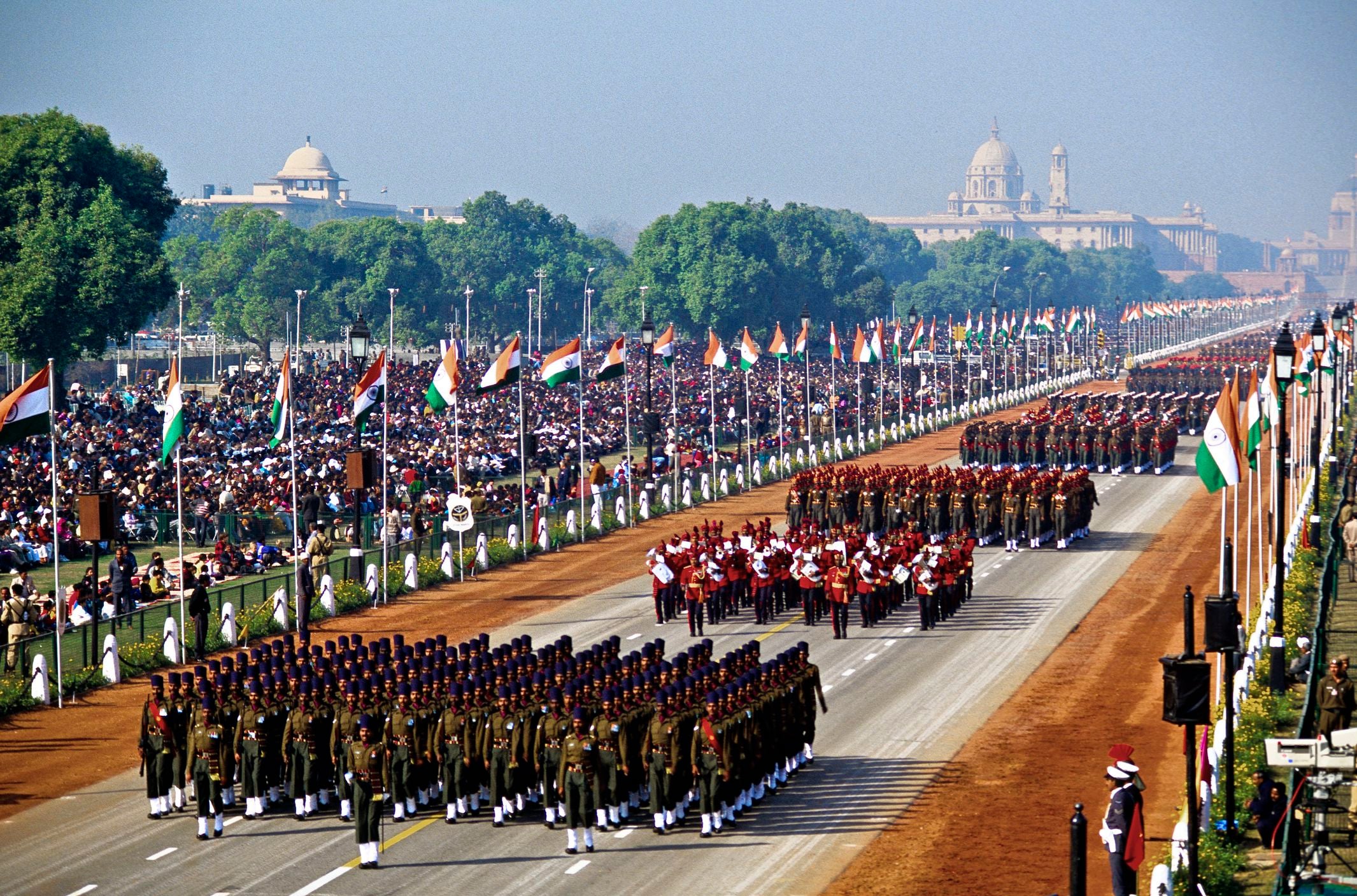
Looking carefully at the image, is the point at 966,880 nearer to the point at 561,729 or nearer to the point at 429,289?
the point at 561,729

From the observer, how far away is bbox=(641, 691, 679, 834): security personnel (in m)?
21.3

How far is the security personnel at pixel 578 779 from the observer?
20953 millimetres

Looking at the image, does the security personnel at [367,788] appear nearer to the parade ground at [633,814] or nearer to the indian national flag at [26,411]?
the parade ground at [633,814]

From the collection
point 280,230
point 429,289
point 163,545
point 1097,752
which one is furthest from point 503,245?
point 1097,752

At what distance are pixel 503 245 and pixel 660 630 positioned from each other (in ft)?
362

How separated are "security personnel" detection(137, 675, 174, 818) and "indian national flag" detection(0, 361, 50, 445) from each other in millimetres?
7897

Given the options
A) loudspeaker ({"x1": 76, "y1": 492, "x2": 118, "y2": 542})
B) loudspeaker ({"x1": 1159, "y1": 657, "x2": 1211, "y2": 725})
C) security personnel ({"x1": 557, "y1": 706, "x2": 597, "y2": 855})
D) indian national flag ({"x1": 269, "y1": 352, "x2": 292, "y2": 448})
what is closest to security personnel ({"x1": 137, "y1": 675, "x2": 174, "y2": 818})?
security personnel ({"x1": 557, "y1": 706, "x2": 597, "y2": 855})

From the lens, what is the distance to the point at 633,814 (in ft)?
74.4

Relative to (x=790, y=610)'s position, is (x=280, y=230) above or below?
above

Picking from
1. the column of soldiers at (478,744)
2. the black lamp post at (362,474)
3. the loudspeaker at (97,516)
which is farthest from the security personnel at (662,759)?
the black lamp post at (362,474)

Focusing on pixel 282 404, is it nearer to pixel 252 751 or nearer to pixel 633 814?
pixel 252 751

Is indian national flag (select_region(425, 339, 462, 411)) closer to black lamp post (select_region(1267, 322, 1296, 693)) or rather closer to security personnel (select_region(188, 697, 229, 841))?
black lamp post (select_region(1267, 322, 1296, 693))

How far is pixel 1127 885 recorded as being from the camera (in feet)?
60.3

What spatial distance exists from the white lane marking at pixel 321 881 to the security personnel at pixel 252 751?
6.68 ft
